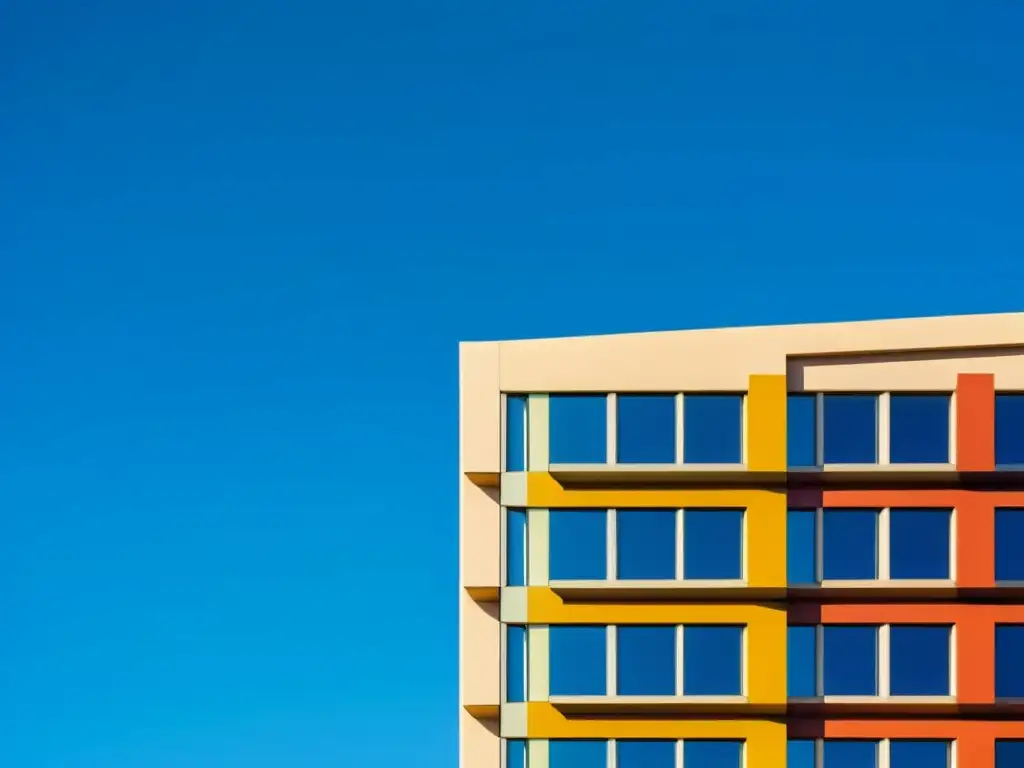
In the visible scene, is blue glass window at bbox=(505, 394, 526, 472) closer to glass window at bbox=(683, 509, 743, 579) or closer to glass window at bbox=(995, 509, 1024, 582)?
glass window at bbox=(683, 509, 743, 579)

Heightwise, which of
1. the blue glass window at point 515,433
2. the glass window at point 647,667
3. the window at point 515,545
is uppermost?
the blue glass window at point 515,433

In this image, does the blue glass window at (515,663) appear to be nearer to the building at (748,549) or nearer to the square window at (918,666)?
the building at (748,549)

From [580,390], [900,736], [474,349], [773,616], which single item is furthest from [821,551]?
[474,349]

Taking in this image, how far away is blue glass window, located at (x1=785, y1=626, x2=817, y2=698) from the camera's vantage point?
32.4m

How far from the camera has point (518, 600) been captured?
107ft

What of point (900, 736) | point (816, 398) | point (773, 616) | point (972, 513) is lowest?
point (900, 736)

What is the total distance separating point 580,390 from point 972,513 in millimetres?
9584

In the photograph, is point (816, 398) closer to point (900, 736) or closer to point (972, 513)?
point (972, 513)

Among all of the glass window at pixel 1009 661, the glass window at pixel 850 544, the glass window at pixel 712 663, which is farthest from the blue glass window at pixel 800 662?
the glass window at pixel 1009 661

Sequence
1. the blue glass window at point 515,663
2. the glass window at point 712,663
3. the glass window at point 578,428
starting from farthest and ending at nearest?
the glass window at point 578,428 < the blue glass window at point 515,663 < the glass window at point 712,663

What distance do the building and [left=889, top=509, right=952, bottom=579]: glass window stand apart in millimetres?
52

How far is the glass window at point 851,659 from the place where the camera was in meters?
32.4

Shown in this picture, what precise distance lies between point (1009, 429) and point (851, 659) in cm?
658

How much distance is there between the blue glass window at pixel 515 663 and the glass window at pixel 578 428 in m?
4.15
